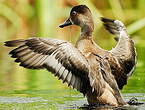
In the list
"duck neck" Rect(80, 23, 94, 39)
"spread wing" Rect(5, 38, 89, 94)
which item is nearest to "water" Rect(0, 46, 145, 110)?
"spread wing" Rect(5, 38, 89, 94)

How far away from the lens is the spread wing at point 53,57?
9.08 metres

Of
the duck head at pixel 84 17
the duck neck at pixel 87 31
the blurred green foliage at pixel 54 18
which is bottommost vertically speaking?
the duck neck at pixel 87 31

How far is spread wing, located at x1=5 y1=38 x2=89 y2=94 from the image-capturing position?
908 cm

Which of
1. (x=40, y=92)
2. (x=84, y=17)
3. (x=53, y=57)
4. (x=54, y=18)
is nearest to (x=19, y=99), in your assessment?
(x=40, y=92)

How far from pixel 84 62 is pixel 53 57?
49 cm

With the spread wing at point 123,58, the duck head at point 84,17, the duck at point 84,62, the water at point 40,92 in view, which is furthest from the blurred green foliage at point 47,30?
the duck head at point 84,17

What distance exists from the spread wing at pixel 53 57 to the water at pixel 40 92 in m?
0.56

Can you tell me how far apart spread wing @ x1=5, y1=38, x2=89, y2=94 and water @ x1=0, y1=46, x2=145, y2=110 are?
56 centimetres

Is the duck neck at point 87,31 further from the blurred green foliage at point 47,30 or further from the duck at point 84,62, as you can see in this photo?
the blurred green foliage at point 47,30

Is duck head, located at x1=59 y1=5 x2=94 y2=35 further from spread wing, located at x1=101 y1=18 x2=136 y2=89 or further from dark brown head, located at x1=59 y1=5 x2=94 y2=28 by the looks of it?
spread wing, located at x1=101 y1=18 x2=136 y2=89

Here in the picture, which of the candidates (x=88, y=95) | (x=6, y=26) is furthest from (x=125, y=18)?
(x=88, y=95)

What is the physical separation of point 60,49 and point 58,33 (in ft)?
35.0

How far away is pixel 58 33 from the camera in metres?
19.8

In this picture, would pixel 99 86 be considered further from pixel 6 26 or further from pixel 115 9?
pixel 6 26
